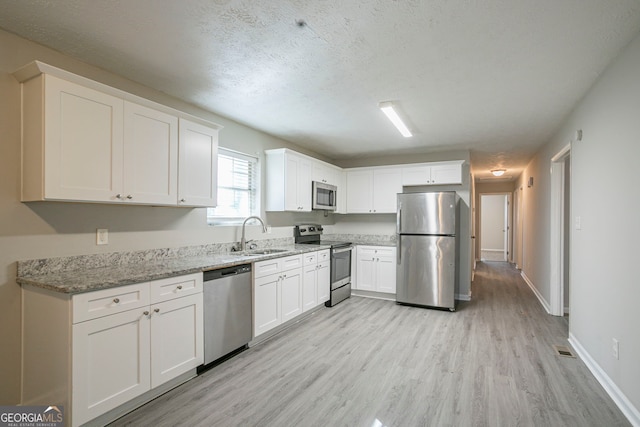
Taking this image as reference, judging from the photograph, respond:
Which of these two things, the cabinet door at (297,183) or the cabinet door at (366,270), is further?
the cabinet door at (366,270)

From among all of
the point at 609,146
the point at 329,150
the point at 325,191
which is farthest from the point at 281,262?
the point at 609,146

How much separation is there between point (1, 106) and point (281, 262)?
2.56 meters

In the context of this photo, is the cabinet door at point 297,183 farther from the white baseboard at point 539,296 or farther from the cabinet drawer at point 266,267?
the white baseboard at point 539,296

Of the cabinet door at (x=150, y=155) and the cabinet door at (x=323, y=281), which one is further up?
the cabinet door at (x=150, y=155)

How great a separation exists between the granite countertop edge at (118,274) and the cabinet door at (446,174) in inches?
138

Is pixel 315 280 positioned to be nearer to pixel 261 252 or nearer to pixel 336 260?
pixel 336 260

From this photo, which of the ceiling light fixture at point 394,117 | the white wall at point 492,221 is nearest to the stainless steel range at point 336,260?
the ceiling light fixture at point 394,117

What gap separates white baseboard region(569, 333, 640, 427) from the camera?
200 cm

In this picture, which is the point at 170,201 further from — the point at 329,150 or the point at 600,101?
the point at 600,101

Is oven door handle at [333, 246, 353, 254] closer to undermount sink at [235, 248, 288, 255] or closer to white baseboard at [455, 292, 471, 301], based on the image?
undermount sink at [235, 248, 288, 255]

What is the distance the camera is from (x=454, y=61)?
2.33 meters

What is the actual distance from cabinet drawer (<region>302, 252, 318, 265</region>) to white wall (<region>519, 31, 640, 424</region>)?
2.86 meters

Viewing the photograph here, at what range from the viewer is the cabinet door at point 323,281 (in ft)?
14.4

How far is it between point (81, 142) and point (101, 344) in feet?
4.27
